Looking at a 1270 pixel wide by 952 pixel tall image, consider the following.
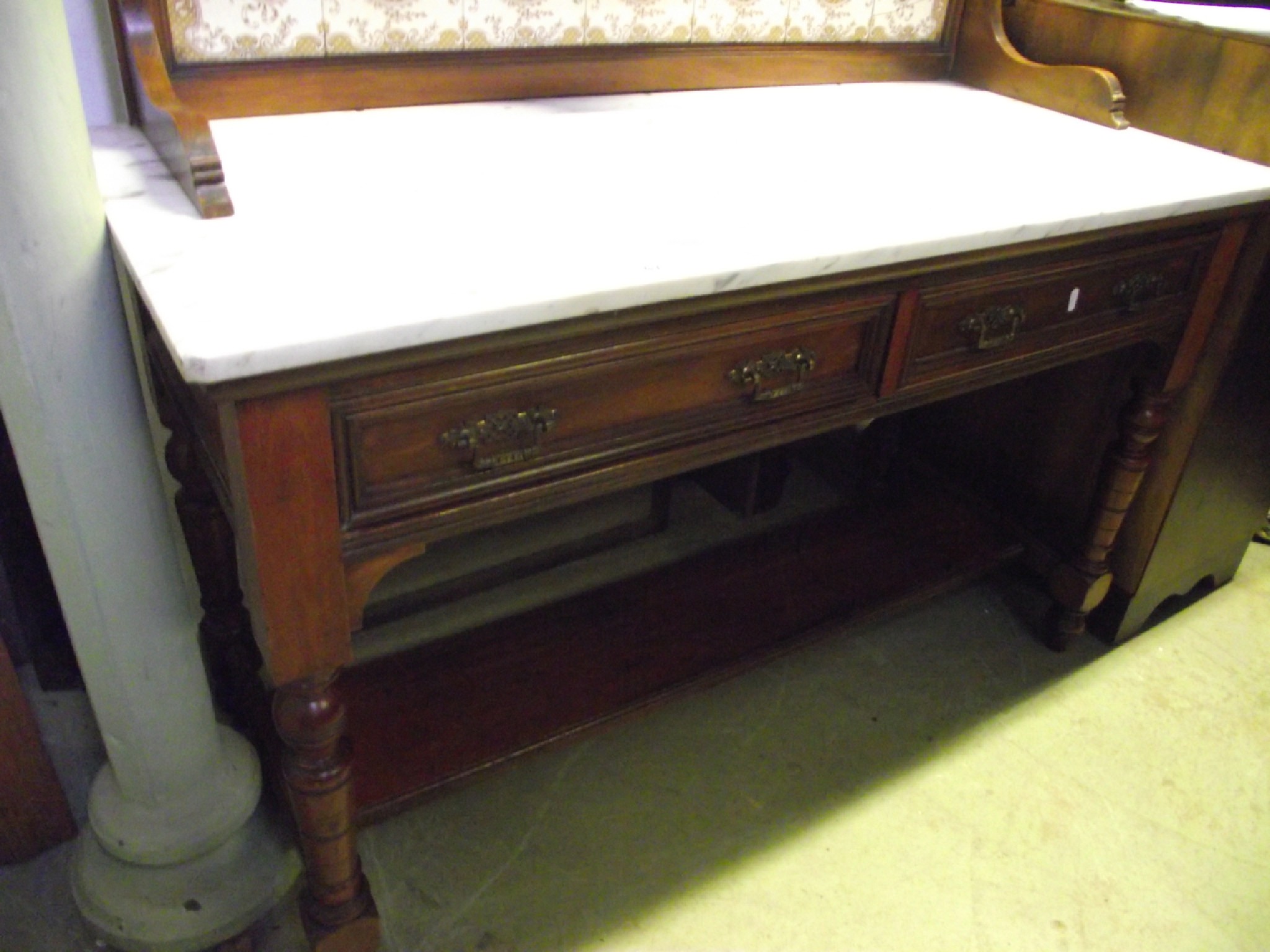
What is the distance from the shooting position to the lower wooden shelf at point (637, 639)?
4.03 ft

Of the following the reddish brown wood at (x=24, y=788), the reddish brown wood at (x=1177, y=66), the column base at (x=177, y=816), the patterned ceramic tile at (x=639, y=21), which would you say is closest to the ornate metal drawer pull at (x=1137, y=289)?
the reddish brown wood at (x=1177, y=66)

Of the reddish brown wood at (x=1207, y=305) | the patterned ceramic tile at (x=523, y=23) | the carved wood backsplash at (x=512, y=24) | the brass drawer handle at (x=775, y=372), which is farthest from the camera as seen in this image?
the reddish brown wood at (x=1207, y=305)

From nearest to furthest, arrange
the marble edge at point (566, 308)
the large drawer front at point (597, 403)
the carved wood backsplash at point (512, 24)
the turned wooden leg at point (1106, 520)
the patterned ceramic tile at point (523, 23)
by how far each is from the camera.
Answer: the marble edge at point (566, 308)
the large drawer front at point (597, 403)
the carved wood backsplash at point (512, 24)
the patterned ceramic tile at point (523, 23)
the turned wooden leg at point (1106, 520)

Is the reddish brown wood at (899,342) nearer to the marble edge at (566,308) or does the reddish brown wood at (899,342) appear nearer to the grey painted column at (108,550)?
→ the marble edge at (566,308)

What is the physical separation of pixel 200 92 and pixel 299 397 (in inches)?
21.0

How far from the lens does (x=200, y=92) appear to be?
3.50ft

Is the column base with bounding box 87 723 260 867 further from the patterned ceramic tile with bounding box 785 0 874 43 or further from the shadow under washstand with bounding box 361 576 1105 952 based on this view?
the patterned ceramic tile with bounding box 785 0 874 43

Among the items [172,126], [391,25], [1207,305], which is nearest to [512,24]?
[391,25]

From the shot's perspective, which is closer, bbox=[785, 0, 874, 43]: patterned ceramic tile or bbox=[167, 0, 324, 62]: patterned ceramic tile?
bbox=[167, 0, 324, 62]: patterned ceramic tile

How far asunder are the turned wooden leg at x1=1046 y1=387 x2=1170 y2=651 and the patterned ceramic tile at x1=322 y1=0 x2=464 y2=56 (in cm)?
102

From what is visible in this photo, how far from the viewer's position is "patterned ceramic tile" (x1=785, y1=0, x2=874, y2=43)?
1.42m

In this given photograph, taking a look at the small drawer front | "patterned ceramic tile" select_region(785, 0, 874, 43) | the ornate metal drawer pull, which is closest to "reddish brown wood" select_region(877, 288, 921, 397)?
the small drawer front

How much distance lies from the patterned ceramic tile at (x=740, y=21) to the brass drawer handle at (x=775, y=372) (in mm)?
Answer: 606

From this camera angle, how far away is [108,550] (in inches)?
38.2
